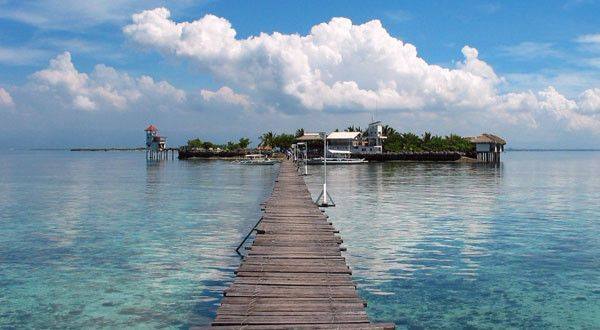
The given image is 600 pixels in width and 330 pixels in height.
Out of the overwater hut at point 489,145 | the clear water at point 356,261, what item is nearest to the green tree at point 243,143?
the overwater hut at point 489,145

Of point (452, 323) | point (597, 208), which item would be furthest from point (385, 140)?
point (452, 323)

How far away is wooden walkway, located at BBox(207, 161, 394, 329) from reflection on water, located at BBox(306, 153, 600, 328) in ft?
6.66

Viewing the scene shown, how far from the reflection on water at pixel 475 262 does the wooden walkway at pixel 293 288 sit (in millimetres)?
2031

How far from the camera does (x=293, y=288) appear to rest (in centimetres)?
1123

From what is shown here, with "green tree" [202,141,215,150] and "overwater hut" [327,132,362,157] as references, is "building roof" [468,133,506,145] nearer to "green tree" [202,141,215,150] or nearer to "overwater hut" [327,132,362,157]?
"overwater hut" [327,132,362,157]

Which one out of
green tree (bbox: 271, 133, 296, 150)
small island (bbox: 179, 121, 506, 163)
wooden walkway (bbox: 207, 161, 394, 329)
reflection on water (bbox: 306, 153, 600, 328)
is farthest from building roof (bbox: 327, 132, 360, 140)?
wooden walkway (bbox: 207, 161, 394, 329)

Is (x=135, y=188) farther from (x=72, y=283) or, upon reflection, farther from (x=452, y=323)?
(x=452, y=323)

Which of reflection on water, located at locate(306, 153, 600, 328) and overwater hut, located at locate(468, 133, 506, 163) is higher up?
overwater hut, located at locate(468, 133, 506, 163)

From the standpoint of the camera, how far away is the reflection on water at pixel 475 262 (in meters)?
13.9

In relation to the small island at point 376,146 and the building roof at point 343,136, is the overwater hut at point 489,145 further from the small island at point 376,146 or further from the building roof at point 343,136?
the building roof at point 343,136

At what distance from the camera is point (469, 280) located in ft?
55.5

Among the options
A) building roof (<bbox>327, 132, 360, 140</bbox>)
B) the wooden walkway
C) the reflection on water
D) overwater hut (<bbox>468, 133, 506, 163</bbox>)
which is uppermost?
building roof (<bbox>327, 132, 360, 140</bbox>)

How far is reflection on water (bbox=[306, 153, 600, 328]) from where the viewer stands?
1388 cm

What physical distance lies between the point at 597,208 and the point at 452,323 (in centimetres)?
2966
